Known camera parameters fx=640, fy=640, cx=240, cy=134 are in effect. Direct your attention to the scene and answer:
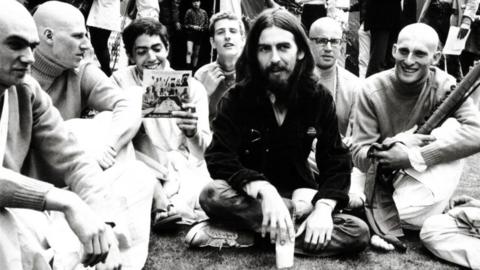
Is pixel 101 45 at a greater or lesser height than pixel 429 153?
greater

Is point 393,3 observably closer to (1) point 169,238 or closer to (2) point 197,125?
(2) point 197,125

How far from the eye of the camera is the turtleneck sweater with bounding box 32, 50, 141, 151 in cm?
425

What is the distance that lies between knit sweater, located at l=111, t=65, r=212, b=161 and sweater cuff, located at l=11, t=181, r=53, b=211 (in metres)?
2.05

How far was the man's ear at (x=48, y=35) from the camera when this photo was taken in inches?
168

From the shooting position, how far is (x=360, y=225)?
152 inches

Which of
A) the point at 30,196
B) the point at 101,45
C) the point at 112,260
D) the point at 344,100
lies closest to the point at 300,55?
the point at 344,100

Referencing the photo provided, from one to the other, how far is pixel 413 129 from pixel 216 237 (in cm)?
173

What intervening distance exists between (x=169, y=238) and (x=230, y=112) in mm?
950

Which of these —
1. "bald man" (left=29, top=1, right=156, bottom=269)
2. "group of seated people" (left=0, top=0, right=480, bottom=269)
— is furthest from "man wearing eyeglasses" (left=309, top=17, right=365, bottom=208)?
"bald man" (left=29, top=1, right=156, bottom=269)

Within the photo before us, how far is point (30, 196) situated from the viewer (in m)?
2.46

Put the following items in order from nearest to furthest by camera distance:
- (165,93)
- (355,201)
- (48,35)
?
(165,93) < (48,35) < (355,201)

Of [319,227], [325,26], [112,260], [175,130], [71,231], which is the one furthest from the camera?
[325,26]

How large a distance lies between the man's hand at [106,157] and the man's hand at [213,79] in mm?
1746

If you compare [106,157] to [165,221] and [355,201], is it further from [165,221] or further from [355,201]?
[355,201]
